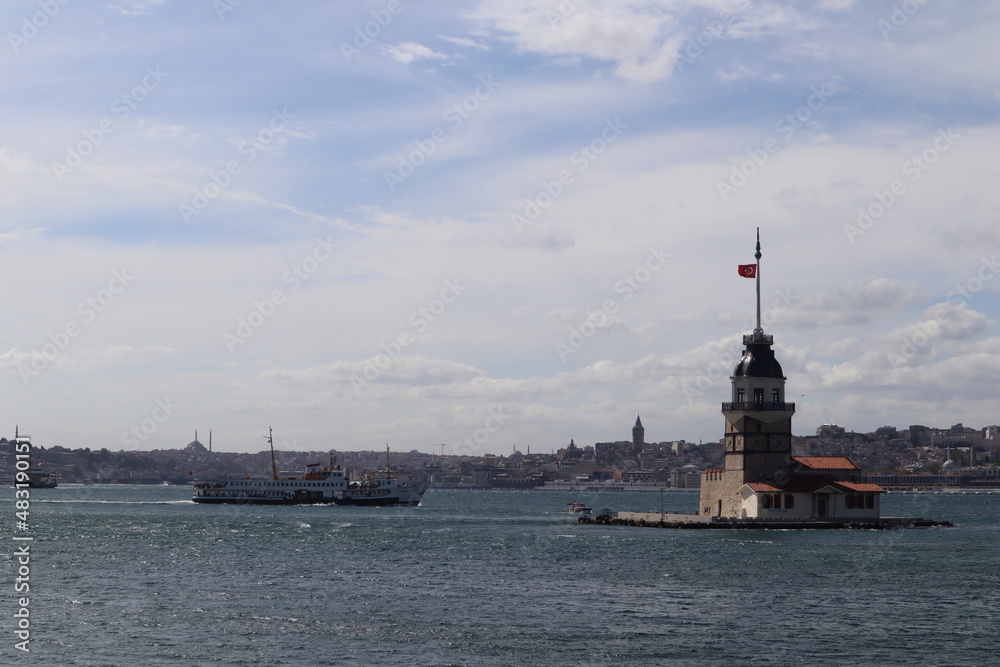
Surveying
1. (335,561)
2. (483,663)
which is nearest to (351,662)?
(483,663)

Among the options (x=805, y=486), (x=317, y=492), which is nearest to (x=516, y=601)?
(x=805, y=486)

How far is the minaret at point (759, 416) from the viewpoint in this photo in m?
80.0

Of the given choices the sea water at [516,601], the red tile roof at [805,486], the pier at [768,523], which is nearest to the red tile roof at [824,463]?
the red tile roof at [805,486]

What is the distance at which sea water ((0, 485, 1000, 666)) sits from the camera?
111ft

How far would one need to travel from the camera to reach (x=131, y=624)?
3812cm

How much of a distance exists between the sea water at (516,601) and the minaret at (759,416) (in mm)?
5590

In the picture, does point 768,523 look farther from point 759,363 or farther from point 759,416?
point 759,363

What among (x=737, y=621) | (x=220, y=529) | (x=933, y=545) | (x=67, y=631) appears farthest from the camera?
(x=220, y=529)

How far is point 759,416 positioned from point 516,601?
39481mm

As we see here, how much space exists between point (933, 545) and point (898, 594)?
88.3ft

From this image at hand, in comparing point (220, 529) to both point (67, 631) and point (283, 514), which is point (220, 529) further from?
point (67, 631)

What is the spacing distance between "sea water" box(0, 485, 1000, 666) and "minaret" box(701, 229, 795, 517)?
559 cm

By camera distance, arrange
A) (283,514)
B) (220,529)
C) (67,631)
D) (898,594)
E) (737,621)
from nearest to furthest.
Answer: (67,631)
(737,621)
(898,594)
(220,529)
(283,514)

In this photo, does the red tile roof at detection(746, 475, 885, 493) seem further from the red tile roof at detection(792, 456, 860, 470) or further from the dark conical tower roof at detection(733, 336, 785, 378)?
the dark conical tower roof at detection(733, 336, 785, 378)
